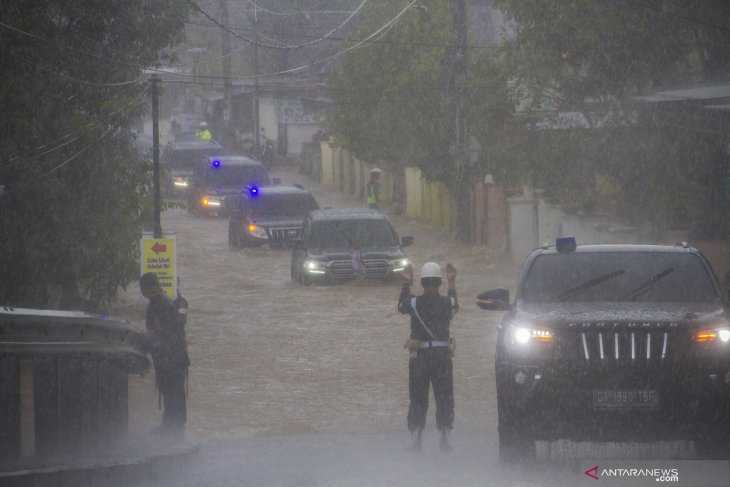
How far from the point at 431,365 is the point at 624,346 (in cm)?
216

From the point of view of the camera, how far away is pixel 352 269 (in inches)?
949

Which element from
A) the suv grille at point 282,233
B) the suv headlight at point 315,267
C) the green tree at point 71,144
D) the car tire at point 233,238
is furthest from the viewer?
the car tire at point 233,238

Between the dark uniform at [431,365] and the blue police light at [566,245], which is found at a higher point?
the blue police light at [566,245]

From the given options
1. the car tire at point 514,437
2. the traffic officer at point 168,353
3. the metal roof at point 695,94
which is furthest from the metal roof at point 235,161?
the car tire at point 514,437

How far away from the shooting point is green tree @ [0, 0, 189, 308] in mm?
14594

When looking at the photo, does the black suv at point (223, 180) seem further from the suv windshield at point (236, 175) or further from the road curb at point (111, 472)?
the road curb at point (111, 472)

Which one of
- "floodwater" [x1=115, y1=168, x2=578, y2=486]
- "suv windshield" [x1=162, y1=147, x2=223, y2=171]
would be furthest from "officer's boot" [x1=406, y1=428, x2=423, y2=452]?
"suv windshield" [x1=162, y1=147, x2=223, y2=171]

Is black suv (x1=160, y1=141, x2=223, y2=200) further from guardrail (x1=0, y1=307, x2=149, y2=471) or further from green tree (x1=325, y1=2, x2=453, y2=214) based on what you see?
guardrail (x1=0, y1=307, x2=149, y2=471)

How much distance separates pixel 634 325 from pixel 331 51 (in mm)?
66724

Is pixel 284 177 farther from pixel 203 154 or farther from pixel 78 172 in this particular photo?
pixel 78 172

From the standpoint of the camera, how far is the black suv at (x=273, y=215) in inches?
1256

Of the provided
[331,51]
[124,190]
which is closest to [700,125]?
[124,190]

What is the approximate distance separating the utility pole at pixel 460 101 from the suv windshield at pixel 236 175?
10061 millimetres

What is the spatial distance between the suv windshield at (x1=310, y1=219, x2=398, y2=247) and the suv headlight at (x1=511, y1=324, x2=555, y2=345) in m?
15.4
